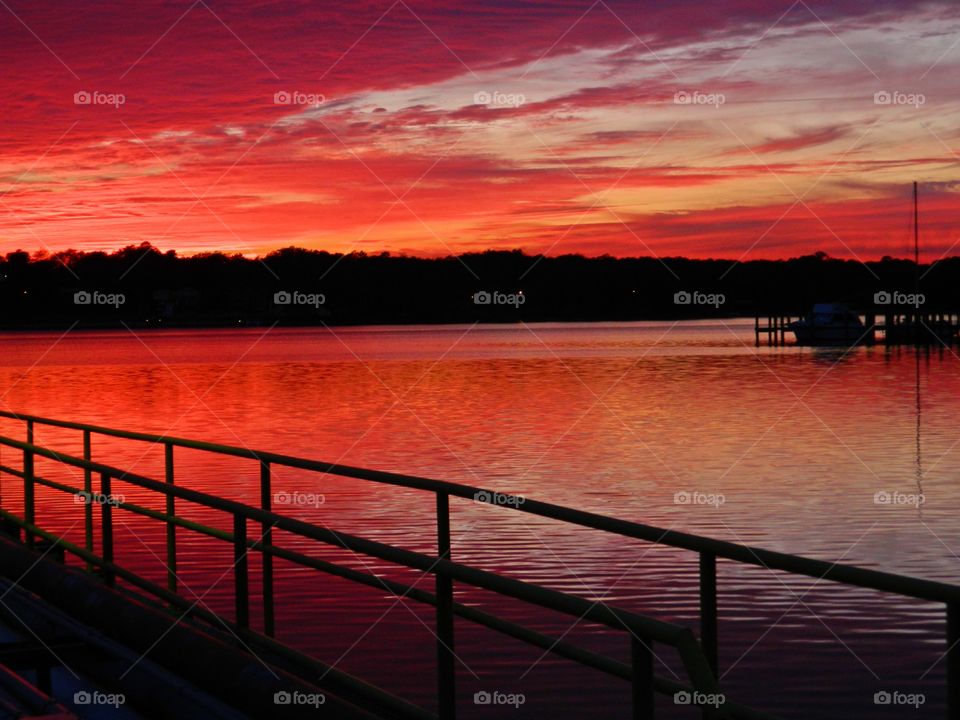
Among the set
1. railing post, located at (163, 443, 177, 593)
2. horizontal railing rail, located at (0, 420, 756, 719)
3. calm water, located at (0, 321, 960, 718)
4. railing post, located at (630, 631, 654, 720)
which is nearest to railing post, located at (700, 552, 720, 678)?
horizontal railing rail, located at (0, 420, 756, 719)

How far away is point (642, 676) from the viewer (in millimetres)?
4207

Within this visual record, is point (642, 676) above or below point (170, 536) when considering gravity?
below

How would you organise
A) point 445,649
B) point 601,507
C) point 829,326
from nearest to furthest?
point 445,649 → point 601,507 → point 829,326

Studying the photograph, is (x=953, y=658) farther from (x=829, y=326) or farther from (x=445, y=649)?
(x=829, y=326)

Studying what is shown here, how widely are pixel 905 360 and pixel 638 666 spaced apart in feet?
327

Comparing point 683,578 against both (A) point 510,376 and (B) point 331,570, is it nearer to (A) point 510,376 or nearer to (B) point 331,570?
(B) point 331,570

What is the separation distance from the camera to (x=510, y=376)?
78.4 meters

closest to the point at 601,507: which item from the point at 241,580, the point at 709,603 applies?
the point at 241,580

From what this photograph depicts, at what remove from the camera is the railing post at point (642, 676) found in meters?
4.17

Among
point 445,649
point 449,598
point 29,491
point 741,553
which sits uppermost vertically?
point 29,491

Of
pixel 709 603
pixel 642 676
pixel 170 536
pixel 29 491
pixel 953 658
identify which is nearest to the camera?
pixel 953 658

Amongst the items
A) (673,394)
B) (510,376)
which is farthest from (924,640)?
(510,376)

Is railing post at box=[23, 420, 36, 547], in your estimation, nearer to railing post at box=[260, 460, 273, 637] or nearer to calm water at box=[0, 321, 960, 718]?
calm water at box=[0, 321, 960, 718]

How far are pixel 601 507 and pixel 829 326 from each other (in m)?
107
